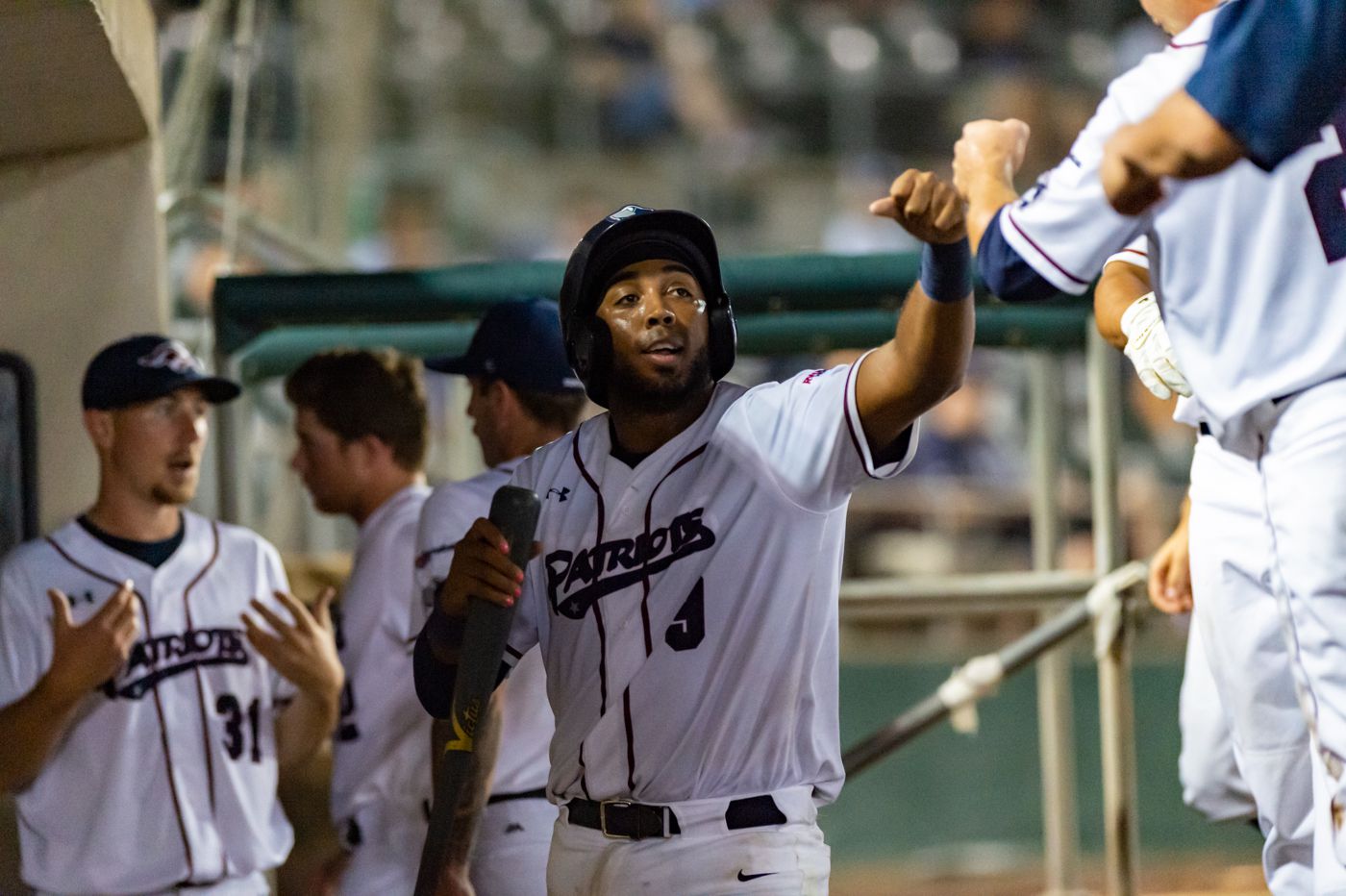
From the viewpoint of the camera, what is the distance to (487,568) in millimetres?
2447

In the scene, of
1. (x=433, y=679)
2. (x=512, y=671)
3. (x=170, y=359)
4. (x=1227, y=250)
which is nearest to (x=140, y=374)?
(x=170, y=359)

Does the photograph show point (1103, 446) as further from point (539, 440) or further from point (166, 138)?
point (166, 138)

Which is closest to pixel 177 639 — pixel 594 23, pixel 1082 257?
pixel 1082 257

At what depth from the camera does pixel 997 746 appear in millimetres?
8148

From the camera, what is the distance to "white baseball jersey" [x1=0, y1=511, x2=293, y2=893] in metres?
3.37

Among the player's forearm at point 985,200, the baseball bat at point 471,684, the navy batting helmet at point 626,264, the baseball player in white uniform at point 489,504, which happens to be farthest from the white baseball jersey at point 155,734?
the player's forearm at point 985,200

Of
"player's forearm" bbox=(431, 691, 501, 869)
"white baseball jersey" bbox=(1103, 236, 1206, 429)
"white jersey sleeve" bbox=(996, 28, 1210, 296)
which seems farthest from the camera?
"player's forearm" bbox=(431, 691, 501, 869)

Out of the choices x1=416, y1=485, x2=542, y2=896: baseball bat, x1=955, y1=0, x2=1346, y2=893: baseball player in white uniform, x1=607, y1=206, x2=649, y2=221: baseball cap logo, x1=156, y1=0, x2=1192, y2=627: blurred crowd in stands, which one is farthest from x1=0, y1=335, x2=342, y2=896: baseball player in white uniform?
x1=156, y1=0, x2=1192, y2=627: blurred crowd in stands

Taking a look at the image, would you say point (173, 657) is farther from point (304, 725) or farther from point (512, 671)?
point (512, 671)

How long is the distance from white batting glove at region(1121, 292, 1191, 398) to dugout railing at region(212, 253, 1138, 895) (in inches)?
43.8

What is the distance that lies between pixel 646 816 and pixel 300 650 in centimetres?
131

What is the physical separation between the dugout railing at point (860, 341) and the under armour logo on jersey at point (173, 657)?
2.08 feet

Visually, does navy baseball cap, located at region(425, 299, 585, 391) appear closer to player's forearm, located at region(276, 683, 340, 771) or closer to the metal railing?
player's forearm, located at region(276, 683, 340, 771)

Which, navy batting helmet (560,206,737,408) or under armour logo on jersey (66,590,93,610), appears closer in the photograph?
navy batting helmet (560,206,737,408)
